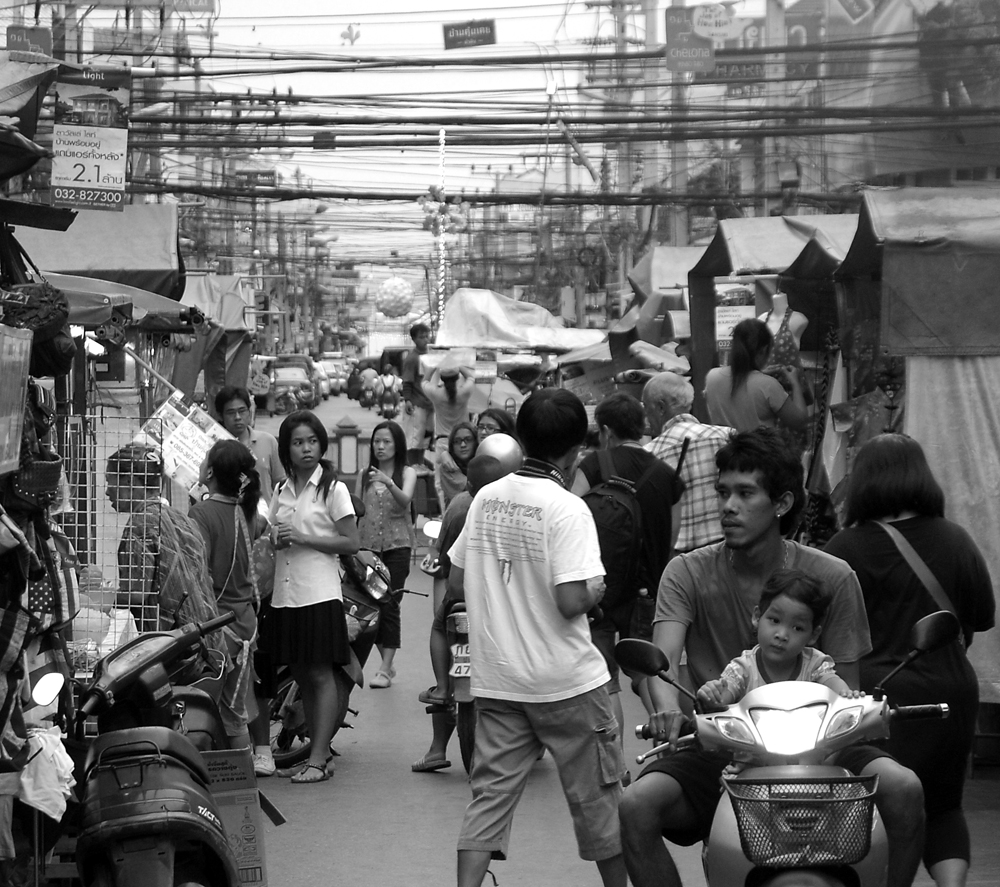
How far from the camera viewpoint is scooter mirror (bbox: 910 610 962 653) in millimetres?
3986

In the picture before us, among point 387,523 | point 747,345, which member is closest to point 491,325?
point 387,523

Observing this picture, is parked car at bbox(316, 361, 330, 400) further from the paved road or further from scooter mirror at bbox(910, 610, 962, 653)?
scooter mirror at bbox(910, 610, 962, 653)

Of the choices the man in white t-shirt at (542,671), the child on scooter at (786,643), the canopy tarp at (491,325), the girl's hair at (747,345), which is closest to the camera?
the child on scooter at (786,643)

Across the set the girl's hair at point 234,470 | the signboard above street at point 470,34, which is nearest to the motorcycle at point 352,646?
the girl's hair at point 234,470

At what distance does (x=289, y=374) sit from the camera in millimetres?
59906

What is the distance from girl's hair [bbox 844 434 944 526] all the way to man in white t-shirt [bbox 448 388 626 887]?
102 cm

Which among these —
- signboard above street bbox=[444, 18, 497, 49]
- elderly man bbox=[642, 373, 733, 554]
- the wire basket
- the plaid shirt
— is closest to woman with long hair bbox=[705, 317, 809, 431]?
elderly man bbox=[642, 373, 733, 554]

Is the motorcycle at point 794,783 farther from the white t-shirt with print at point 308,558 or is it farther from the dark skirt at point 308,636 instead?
the white t-shirt with print at point 308,558

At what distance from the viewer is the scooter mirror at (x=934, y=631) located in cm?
399

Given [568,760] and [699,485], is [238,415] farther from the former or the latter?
[568,760]

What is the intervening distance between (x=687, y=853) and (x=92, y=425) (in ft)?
11.1

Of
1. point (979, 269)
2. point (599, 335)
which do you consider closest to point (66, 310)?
point (979, 269)

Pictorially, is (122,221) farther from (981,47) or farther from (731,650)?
(731,650)

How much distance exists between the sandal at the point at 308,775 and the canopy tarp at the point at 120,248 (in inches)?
237
